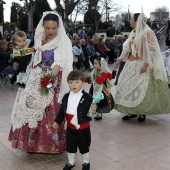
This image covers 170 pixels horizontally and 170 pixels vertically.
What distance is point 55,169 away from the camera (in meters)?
3.65

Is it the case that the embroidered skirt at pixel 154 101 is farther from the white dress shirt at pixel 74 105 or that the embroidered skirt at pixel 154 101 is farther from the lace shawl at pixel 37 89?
the white dress shirt at pixel 74 105

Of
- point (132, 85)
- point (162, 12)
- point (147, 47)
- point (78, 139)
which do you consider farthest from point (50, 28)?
point (162, 12)

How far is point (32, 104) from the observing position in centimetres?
378

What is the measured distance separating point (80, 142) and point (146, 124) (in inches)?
91.1

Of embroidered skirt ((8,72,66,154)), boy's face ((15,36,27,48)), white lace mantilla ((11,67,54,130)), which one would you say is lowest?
embroidered skirt ((8,72,66,154))

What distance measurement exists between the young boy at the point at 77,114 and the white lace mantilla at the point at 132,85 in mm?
2122

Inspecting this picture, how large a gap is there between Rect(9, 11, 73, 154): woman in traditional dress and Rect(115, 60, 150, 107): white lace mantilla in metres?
1.90

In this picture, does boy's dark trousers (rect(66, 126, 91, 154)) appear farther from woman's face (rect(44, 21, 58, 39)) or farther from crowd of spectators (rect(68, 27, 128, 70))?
crowd of spectators (rect(68, 27, 128, 70))

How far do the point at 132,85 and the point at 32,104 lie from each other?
2244 millimetres

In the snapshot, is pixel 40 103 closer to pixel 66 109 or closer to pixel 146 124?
pixel 66 109

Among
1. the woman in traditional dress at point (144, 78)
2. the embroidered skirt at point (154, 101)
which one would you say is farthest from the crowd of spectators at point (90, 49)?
the embroidered skirt at point (154, 101)

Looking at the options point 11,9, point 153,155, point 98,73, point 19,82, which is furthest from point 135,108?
point 11,9

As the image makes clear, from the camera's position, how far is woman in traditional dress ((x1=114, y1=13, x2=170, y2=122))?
5.34 m

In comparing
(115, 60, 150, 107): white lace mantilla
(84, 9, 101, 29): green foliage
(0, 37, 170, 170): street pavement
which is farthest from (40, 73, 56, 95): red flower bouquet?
(84, 9, 101, 29): green foliage
